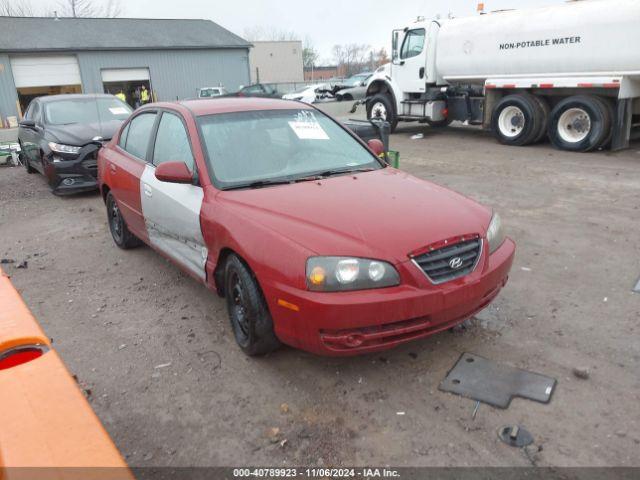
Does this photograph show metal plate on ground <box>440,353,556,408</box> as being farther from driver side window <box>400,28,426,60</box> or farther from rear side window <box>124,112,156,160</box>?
driver side window <box>400,28,426,60</box>

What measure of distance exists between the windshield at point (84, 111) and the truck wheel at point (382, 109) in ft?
25.2

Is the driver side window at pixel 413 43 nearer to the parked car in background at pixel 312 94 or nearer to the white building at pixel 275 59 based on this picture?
the parked car in background at pixel 312 94

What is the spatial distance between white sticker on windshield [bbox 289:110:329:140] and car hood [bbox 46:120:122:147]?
4823 millimetres

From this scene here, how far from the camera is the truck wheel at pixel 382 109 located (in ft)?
49.3

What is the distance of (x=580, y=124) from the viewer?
1091 cm

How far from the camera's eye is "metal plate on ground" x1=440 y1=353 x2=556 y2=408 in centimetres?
293

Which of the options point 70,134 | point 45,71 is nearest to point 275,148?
point 70,134

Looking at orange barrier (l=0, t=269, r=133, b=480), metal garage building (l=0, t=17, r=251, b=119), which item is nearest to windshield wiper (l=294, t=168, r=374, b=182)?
orange barrier (l=0, t=269, r=133, b=480)

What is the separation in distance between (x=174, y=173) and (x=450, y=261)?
1.95 m

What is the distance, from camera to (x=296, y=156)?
397 cm

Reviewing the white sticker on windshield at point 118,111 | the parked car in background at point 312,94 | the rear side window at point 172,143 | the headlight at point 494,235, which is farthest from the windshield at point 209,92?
the headlight at point 494,235

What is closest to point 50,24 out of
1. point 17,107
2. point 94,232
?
point 17,107

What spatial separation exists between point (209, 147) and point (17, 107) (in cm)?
2792

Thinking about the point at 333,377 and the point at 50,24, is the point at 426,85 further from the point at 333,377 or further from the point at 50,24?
the point at 50,24
